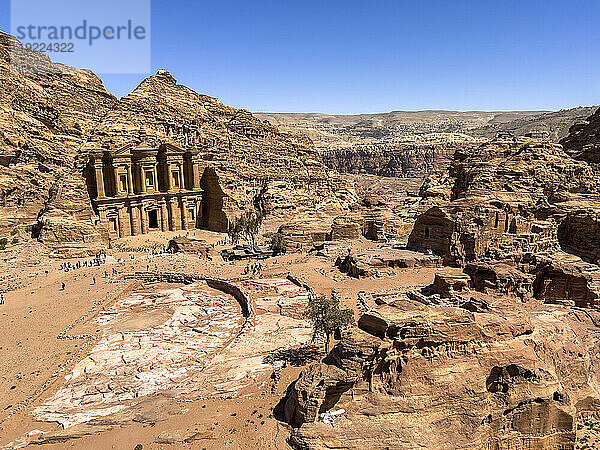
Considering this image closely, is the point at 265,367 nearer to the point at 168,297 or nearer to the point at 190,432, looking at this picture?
the point at 190,432

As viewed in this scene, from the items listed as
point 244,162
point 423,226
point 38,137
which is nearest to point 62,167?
point 38,137

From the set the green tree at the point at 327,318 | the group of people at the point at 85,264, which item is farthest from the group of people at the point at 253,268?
the green tree at the point at 327,318

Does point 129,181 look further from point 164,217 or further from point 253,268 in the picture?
point 253,268

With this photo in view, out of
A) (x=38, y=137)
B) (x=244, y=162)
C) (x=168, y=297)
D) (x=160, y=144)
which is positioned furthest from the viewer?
(x=244, y=162)

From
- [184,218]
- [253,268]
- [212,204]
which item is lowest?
[253,268]

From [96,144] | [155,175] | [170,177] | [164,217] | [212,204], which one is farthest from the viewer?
[96,144]

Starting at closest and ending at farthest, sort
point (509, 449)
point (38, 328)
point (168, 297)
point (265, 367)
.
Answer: point (509, 449), point (265, 367), point (38, 328), point (168, 297)

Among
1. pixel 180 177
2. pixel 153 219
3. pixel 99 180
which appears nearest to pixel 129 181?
pixel 99 180
